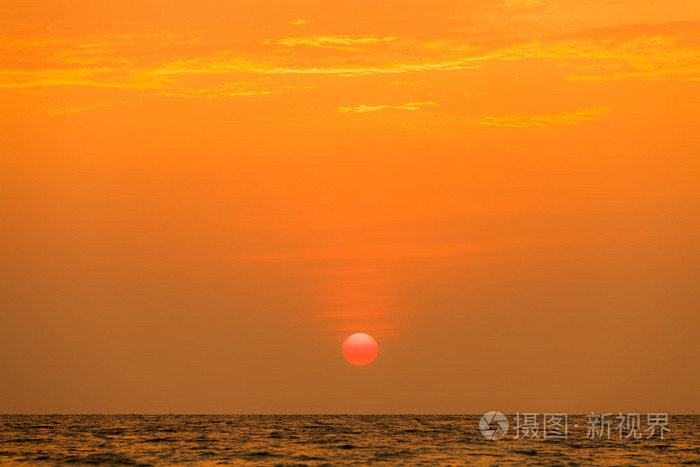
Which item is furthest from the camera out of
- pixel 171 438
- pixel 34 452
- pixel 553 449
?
pixel 171 438

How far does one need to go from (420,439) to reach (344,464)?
33.1 meters

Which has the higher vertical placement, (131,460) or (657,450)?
(657,450)

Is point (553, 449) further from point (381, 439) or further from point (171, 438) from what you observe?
point (171, 438)

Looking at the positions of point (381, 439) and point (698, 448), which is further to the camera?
point (381, 439)

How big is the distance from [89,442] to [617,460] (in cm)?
4508

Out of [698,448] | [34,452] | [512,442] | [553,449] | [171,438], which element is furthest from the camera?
[171,438]

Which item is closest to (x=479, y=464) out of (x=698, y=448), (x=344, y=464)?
(x=344, y=464)

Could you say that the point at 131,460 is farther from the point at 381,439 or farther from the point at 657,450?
the point at 657,450

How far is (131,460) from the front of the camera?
6094 centimetres

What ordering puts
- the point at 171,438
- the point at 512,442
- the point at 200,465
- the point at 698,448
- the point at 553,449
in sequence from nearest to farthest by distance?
the point at 200,465, the point at 553,449, the point at 698,448, the point at 512,442, the point at 171,438

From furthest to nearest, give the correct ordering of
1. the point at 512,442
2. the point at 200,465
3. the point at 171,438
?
the point at 171,438, the point at 512,442, the point at 200,465

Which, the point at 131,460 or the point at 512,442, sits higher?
the point at 512,442

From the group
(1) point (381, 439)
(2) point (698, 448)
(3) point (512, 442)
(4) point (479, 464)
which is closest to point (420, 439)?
(1) point (381, 439)

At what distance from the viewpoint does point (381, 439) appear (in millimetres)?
89375
